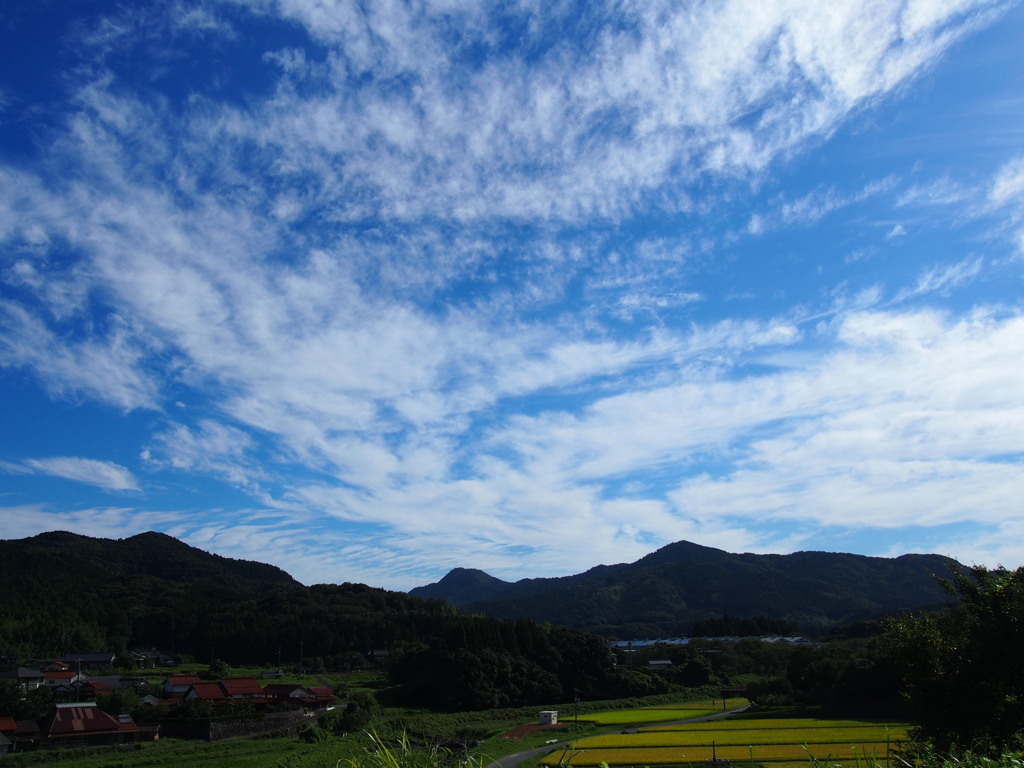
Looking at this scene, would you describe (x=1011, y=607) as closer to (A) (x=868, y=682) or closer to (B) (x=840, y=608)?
(A) (x=868, y=682)

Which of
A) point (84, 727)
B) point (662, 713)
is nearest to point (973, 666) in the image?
point (662, 713)

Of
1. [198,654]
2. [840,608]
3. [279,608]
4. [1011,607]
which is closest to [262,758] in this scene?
[1011,607]

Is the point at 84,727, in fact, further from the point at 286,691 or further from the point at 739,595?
the point at 739,595

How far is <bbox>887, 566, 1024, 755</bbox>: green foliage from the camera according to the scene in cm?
1434

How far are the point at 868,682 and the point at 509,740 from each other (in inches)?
864

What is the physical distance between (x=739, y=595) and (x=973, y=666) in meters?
161

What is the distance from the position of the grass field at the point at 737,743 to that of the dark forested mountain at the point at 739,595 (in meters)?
99.8

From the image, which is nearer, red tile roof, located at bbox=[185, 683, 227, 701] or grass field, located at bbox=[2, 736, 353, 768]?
grass field, located at bbox=[2, 736, 353, 768]

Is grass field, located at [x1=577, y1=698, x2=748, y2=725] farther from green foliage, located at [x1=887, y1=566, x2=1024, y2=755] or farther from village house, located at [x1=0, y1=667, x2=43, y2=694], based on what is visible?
village house, located at [x1=0, y1=667, x2=43, y2=694]

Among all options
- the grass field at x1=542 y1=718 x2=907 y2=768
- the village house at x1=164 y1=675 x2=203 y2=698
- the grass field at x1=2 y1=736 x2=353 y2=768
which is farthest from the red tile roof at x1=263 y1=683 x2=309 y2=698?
the grass field at x1=542 y1=718 x2=907 y2=768

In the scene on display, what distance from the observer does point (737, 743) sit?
30.3 m

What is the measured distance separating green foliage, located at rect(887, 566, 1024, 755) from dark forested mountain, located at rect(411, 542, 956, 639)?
12039cm

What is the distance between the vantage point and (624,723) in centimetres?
4238

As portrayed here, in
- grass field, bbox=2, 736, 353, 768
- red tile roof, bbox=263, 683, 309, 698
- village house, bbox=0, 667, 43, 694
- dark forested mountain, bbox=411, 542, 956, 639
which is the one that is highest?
dark forested mountain, bbox=411, 542, 956, 639
